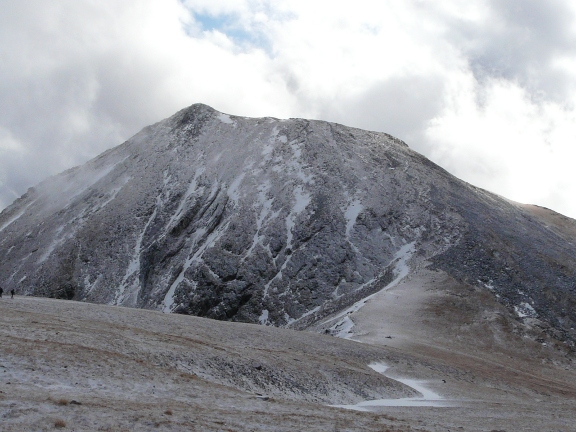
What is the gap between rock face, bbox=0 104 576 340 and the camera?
9238cm

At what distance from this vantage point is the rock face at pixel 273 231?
303 feet

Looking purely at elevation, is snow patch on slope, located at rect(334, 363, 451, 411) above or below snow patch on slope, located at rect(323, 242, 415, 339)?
below

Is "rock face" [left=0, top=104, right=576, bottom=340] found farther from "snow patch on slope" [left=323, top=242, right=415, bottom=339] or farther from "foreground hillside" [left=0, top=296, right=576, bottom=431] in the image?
"foreground hillside" [left=0, top=296, right=576, bottom=431]

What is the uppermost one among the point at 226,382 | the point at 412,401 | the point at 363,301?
the point at 363,301

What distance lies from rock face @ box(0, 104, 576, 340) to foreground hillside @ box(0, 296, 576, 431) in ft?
116

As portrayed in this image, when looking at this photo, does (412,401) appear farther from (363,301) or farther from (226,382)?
(363,301)

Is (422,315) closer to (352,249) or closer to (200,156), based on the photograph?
(352,249)

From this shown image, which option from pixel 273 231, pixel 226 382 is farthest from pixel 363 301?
pixel 226 382

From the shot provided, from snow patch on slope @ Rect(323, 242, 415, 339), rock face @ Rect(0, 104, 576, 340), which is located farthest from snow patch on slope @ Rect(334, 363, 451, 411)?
rock face @ Rect(0, 104, 576, 340)

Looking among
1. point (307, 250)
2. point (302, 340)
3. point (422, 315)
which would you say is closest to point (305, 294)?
point (307, 250)

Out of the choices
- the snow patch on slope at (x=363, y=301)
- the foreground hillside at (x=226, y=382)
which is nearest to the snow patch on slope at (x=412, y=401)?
the foreground hillside at (x=226, y=382)

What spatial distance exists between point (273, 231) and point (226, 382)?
7364 centimetres

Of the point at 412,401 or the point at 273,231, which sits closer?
the point at 412,401

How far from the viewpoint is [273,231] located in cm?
10362
